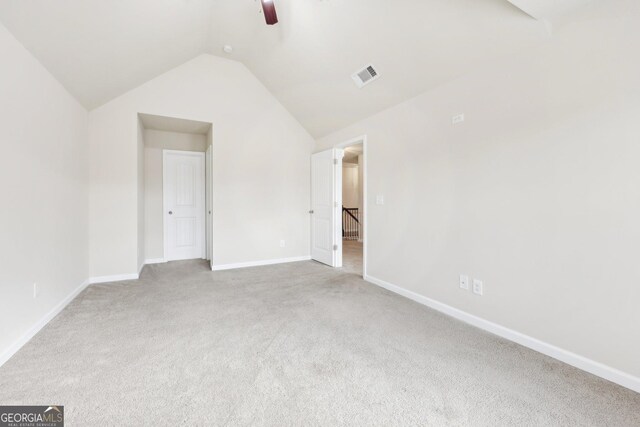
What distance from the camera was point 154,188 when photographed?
5.05 meters

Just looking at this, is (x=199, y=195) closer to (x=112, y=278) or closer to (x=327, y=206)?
(x=112, y=278)

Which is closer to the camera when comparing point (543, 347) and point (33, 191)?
point (543, 347)

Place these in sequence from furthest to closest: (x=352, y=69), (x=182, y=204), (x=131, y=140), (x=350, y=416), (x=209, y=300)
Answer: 1. (x=182, y=204)
2. (x=131, y=140)
3. (x=352, y=69)
4. (x=209, y=300)
5. (x=350, y=416)

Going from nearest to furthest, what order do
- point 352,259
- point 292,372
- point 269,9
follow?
point 292,372 < point 269,9 < point 352,259

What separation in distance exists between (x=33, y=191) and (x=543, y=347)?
4.23m

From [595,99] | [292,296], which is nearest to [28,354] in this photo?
[292,296]

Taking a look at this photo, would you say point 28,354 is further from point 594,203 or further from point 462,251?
point 594,203

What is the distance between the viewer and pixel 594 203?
1.80 meters

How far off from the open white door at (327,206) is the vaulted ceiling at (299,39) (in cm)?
76

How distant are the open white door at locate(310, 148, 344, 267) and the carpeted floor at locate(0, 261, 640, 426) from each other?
1.88 metres

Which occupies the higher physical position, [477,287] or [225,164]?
[225,164]

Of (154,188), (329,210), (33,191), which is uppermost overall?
(154,188)

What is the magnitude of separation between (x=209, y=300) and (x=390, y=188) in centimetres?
258

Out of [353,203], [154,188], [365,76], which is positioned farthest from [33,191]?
[353,203]
